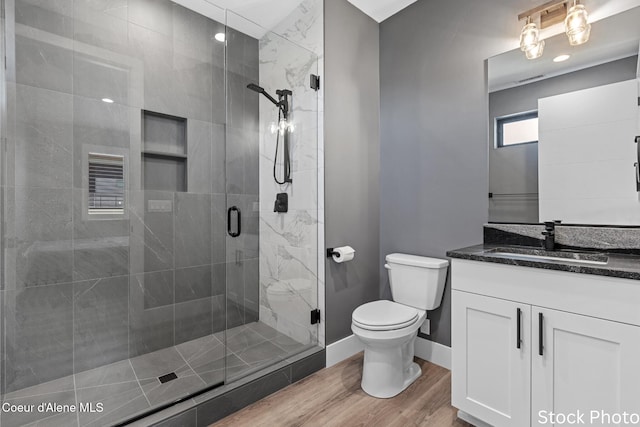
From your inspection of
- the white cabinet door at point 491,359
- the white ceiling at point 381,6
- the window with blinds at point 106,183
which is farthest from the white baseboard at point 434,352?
the white ceiling at point 381,6

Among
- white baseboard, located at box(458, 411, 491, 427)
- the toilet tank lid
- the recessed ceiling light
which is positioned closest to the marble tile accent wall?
the toilet tank lid

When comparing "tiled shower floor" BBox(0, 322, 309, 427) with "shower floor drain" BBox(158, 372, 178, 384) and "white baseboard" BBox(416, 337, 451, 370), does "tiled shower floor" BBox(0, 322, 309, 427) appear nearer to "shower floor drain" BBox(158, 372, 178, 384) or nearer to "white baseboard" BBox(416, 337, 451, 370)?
"shower floor drain" BBox(158, 372, 178, 384)

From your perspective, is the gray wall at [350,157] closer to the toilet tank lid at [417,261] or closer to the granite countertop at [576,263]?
the toilet tank lid at [417,261]

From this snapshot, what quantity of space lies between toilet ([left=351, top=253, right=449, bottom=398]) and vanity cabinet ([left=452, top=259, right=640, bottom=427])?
1.16ft

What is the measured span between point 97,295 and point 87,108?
1.22 metres

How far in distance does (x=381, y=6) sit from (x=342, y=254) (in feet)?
6.33

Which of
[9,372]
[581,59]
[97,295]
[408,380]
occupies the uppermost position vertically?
[581,59]

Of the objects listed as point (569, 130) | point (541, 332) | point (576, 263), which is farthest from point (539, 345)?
point (569, 130)

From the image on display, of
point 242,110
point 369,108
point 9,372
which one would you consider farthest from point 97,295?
point 369,108

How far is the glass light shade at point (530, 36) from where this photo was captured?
1706mm

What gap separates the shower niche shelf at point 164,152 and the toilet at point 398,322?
1644mm

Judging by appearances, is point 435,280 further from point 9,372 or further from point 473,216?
point 9,372

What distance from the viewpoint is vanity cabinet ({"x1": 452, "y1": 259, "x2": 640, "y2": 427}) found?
109 centimetres

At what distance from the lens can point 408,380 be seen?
193 centimetres
